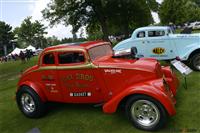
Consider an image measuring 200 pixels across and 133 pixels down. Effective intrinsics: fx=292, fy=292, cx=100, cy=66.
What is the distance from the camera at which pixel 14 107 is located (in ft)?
31.0

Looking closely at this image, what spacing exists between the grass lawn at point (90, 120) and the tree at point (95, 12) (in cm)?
2775

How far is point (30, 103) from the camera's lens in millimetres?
8164

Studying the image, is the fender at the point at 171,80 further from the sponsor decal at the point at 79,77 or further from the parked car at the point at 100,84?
the sponsor decal at the point at 79,77

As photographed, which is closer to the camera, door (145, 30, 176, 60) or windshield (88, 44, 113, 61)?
windshield (88, 44, 113, 61)

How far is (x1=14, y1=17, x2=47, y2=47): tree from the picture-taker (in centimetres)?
10175

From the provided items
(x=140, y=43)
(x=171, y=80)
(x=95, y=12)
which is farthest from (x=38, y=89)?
(x=95, y=12)

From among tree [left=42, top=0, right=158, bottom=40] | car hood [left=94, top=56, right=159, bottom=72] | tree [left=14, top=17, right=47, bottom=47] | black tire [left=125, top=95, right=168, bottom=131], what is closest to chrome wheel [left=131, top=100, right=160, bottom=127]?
black tire [left=125, top=95, right=168, bottom=131]

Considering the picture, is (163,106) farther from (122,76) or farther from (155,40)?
(155,40)

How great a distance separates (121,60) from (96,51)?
0.75 metres

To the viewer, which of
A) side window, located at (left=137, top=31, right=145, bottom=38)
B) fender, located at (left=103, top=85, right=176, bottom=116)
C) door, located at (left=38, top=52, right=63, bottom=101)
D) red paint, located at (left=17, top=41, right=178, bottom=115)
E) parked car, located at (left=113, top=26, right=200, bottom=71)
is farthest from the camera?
side window, located at (left=137, top=31, right=145, bottom=38)

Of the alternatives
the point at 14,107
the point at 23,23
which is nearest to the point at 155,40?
the point at 14,107

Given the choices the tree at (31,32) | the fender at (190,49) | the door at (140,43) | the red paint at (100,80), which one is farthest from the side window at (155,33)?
the tree at (31,32)

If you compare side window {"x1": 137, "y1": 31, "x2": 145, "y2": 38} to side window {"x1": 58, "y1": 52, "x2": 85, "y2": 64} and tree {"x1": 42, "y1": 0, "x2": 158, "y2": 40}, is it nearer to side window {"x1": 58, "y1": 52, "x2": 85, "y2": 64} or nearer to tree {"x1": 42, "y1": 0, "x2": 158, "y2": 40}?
side window {"x1": 58, "y1": 52, "x2": 85, "y2": 64}

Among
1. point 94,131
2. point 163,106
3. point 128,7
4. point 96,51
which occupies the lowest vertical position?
point 94,131
